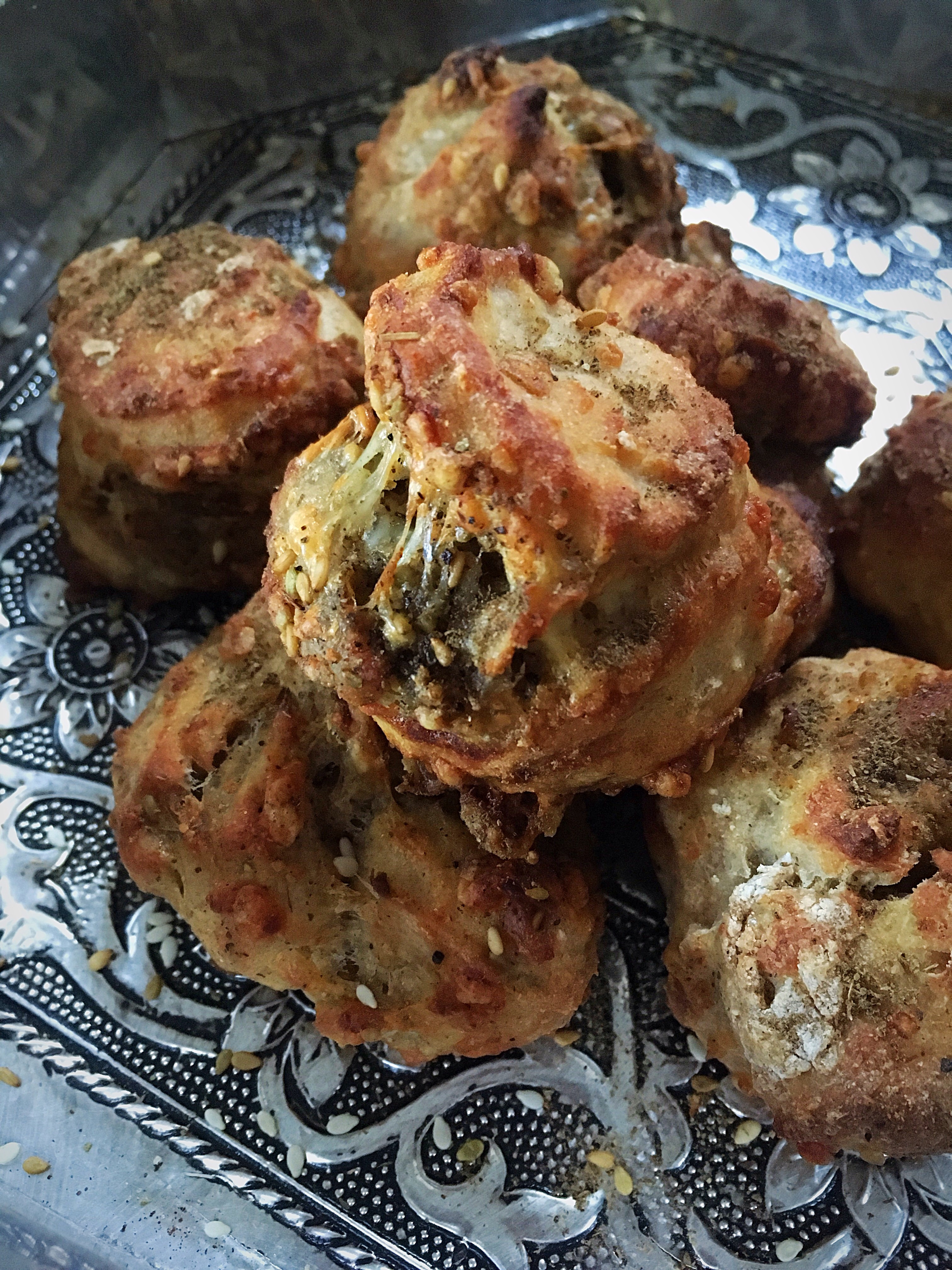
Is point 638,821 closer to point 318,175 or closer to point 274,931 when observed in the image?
point 274,931

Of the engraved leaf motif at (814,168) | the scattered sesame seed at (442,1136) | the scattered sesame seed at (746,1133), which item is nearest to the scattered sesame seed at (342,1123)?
the scattered sesame seed at (442,1136)

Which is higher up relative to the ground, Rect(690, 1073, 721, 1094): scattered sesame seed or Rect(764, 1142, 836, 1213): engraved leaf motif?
Rect(690, 1073, 721, 1094): scattered sesame seed

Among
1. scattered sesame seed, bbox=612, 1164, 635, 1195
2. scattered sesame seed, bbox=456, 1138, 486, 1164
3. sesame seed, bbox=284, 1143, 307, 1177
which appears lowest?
scattered sesame seed, bbox=612, 1164, 635, 1195

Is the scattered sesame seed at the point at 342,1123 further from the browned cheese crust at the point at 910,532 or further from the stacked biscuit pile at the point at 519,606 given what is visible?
the browned cheese crust at the point at 910,532

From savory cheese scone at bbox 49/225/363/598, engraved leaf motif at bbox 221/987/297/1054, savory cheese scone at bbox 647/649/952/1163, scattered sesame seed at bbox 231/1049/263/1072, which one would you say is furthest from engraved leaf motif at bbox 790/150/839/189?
scattered sesame seed at bbox 231/1049/263/1072

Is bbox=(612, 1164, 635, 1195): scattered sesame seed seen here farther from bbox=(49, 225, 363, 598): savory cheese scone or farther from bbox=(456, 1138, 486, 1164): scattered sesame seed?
bbox=(49, 225, 363, 598): savory cheese scone

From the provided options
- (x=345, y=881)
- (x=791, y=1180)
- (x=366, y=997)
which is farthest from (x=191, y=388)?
(x=791, y=1180)
